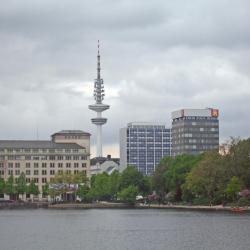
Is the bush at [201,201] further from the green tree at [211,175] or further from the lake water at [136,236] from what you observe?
the lake water at [136,236]

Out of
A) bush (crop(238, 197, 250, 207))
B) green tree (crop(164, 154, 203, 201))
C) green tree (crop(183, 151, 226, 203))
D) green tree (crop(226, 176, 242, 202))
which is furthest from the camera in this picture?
green tree (crop(164, 154, 203, 201))

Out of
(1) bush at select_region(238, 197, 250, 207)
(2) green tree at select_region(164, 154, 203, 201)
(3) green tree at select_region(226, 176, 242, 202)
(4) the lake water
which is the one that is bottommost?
(4) the lake water

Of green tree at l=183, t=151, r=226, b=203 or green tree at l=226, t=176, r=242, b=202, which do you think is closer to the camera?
green tree at l=226, t=176, r=242, b=202

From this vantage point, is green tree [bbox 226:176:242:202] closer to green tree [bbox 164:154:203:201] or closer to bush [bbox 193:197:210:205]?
bush [bbox 193:197:210:205]

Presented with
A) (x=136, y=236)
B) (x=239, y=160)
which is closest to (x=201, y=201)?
(x=239, y=160)

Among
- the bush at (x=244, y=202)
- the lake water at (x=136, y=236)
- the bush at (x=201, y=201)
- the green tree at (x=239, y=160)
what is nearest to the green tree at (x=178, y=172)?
the bush at (x=201, y=201)

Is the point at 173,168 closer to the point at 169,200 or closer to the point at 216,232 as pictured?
the point at 169,200

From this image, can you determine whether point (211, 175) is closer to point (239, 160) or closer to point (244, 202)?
point (239, 160)

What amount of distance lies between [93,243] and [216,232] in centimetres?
1664

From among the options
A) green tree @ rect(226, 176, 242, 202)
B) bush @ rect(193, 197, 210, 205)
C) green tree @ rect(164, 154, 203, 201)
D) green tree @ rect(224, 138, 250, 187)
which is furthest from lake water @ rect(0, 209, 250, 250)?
green tree @ rect(164, 154, 203, 201)

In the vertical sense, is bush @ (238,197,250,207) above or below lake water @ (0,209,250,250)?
above

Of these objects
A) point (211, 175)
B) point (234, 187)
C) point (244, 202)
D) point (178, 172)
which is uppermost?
point (178, 172)

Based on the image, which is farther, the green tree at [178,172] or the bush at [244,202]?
the green tree at [178,172]

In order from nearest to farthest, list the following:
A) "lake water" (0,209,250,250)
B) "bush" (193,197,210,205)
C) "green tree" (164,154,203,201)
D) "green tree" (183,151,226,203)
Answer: "lake water" (0,209,250,250) → "green tree" (183,151,226,203) → "bush" (193,197,210,205) → "green tree" (164,154,203,201)
